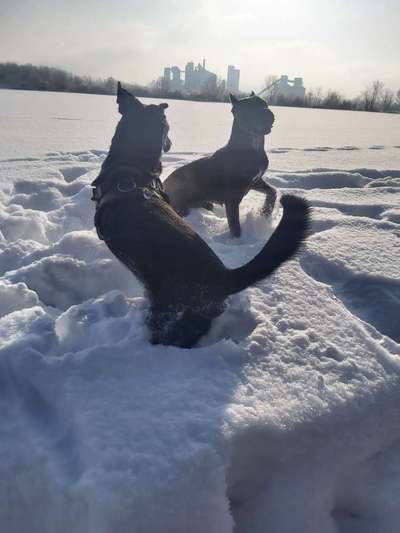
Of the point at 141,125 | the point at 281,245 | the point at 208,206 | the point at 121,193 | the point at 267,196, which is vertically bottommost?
the point at 208,206

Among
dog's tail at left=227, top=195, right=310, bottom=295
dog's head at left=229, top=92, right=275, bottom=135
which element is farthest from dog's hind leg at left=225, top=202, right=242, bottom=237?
dog's tail at left=227, top=195, right=310, bottom=295

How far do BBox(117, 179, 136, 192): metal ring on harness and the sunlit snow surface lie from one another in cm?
61

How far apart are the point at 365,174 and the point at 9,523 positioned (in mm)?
6522

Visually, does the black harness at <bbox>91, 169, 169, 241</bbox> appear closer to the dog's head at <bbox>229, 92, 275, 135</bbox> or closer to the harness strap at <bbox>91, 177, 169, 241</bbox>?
the harness strap at <bbox>91, 177, 169, 241</bbox>

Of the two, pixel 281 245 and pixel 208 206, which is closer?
pixel 281 245

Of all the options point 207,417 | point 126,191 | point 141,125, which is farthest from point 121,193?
point 207,417

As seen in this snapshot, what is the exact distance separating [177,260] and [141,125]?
→ 1.14m

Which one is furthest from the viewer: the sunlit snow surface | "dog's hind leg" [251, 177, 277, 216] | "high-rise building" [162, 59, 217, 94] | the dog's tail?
"high-rise building" [162, 59, 217, 94]

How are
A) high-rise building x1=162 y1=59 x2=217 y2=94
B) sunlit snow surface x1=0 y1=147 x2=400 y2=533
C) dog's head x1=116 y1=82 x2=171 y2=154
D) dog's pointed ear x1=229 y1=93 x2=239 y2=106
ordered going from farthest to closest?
high-rise building x1=162 y1=59 x2=217 y2=94 → dog's pointed ear x1=229 y1=93 x2=239 y2=106 → dog's head x1=116 y1=82 x2=171 y2=154 → sunlit snow surface x1=0 y1=147 x2=400 y2=533

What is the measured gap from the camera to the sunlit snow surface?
1346 mm

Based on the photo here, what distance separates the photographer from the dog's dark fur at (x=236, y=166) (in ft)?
12.2

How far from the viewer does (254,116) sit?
3717 millimetres

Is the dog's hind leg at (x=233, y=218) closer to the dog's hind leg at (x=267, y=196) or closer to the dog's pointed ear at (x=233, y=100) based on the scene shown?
the dog's hind leg at (x=267, y=196)

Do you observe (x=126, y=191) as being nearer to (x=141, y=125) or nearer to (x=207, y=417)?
(x=141, y=125)
